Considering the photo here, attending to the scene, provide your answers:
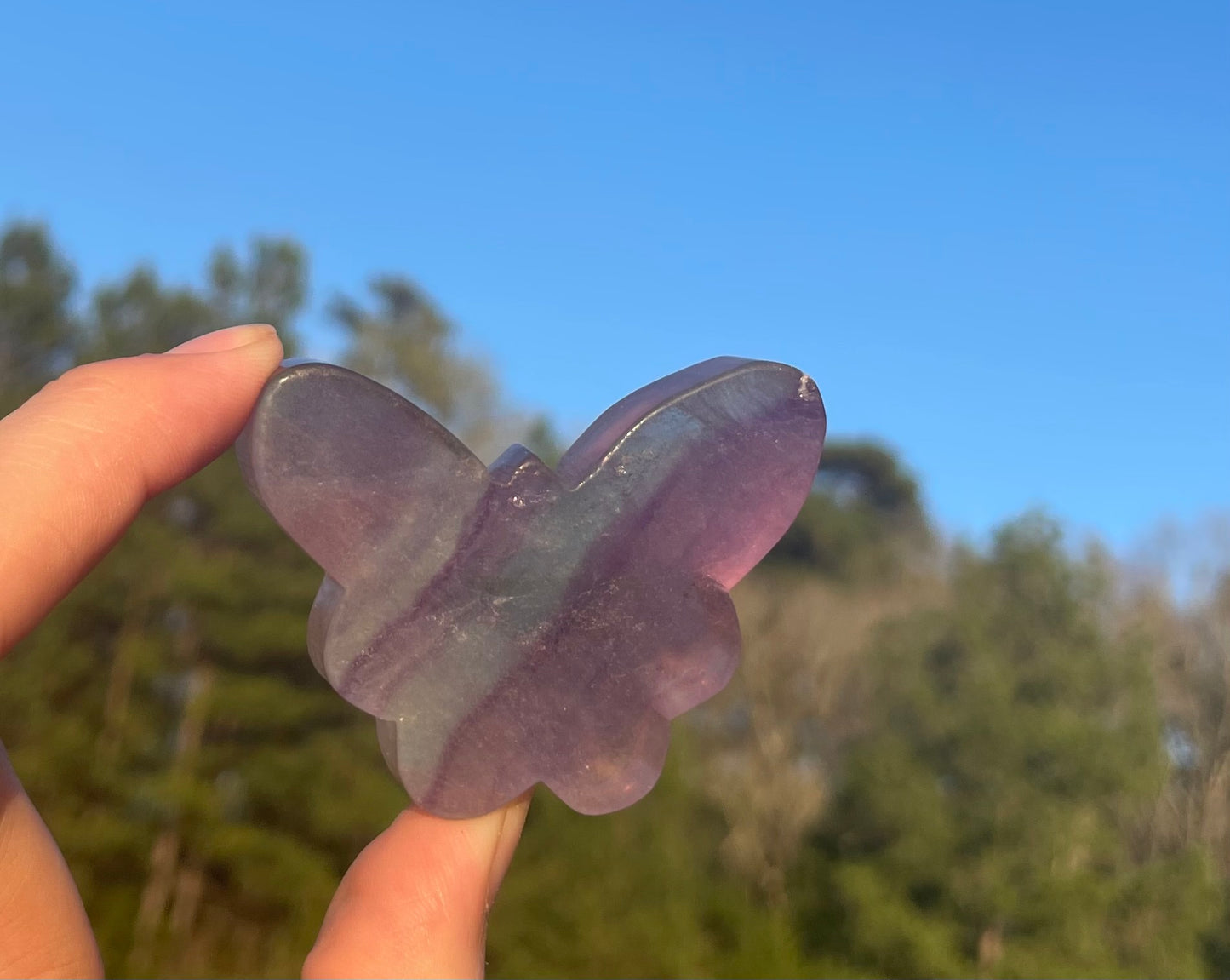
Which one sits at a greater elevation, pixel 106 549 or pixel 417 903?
pixel 106 549

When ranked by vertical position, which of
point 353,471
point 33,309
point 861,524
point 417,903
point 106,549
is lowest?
point 417,903

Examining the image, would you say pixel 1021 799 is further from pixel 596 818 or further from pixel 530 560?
pixel 530 560

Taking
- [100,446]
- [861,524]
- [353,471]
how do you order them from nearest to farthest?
[100,446] → [353,471] → [861,524]

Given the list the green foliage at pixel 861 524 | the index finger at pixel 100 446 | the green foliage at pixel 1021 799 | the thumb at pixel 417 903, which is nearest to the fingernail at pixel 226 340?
the index finger at pixel 100 446

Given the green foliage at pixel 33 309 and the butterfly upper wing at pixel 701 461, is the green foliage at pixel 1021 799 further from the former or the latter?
the green foliage at pixel 33 309

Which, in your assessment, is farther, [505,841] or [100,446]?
[505,841]

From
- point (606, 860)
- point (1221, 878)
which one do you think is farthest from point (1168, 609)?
point (606, 860)

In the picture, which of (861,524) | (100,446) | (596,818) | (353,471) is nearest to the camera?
(100,446)

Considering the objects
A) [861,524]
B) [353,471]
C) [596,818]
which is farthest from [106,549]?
[861,524]
